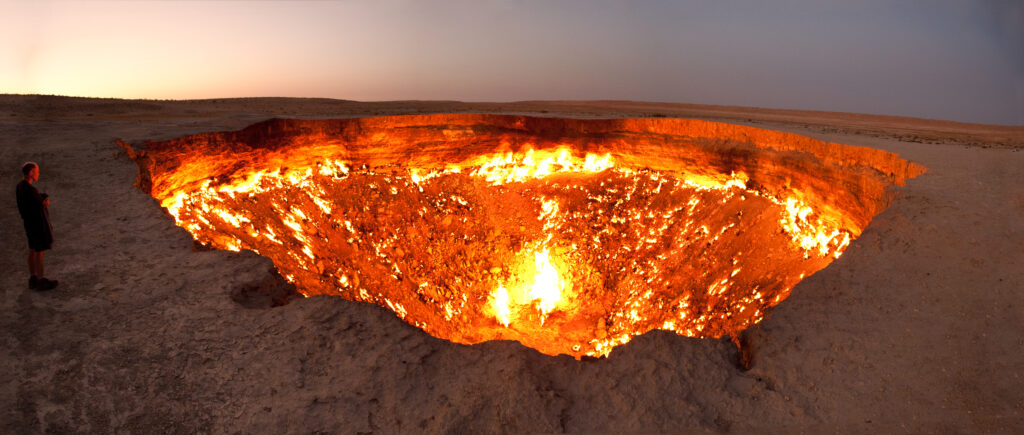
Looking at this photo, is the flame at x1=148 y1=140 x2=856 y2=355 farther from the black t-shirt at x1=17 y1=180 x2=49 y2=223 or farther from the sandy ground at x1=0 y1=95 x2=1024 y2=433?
the black t-shirt at x1=17 y1=180 x2=49 y2=223

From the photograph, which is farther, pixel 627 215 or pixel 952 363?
pixel 627 215

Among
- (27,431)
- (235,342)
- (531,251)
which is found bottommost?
(531,251)

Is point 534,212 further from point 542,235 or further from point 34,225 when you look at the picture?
point 34,225

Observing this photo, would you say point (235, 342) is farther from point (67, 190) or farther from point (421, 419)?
point (67, 190)

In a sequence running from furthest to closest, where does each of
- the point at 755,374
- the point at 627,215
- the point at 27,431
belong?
the point at 627,215, the point at 755,374, the point at 27,431

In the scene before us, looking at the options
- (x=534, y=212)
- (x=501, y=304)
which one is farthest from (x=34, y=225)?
(x=534, y=212)

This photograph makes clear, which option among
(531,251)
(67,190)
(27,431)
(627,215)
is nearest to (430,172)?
(531,251)
